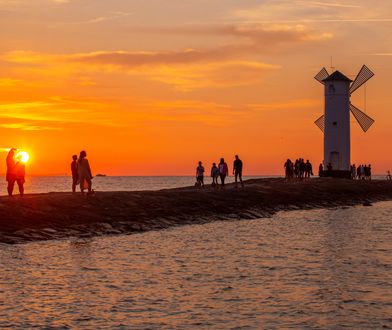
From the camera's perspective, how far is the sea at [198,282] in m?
16.6

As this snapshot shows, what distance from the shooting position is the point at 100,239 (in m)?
31.7

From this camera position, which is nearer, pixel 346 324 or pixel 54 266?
pixel 346 324

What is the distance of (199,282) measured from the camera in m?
21.2

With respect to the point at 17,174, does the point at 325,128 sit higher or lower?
higher

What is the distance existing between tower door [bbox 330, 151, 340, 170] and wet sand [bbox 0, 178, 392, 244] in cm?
1627

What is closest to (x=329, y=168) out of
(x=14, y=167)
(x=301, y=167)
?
(x=301, y=167)

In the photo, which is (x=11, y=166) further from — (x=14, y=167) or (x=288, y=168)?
(x=288, y=168)

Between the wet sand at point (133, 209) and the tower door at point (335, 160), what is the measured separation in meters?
16.3

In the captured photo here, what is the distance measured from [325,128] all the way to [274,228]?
4223 cm

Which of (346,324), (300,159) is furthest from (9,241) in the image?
(300,159)

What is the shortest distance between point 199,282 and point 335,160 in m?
60.3

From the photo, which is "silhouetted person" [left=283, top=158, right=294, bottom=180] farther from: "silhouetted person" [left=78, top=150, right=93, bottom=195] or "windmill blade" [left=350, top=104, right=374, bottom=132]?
"silhouetted person" [left=78, top=150, right=93, bottom=195]

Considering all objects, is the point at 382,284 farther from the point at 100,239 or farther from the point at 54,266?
the point at 100,239

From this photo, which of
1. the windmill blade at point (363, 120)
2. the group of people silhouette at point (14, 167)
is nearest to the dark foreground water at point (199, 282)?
the group of people silhouette at point (14, 167)
